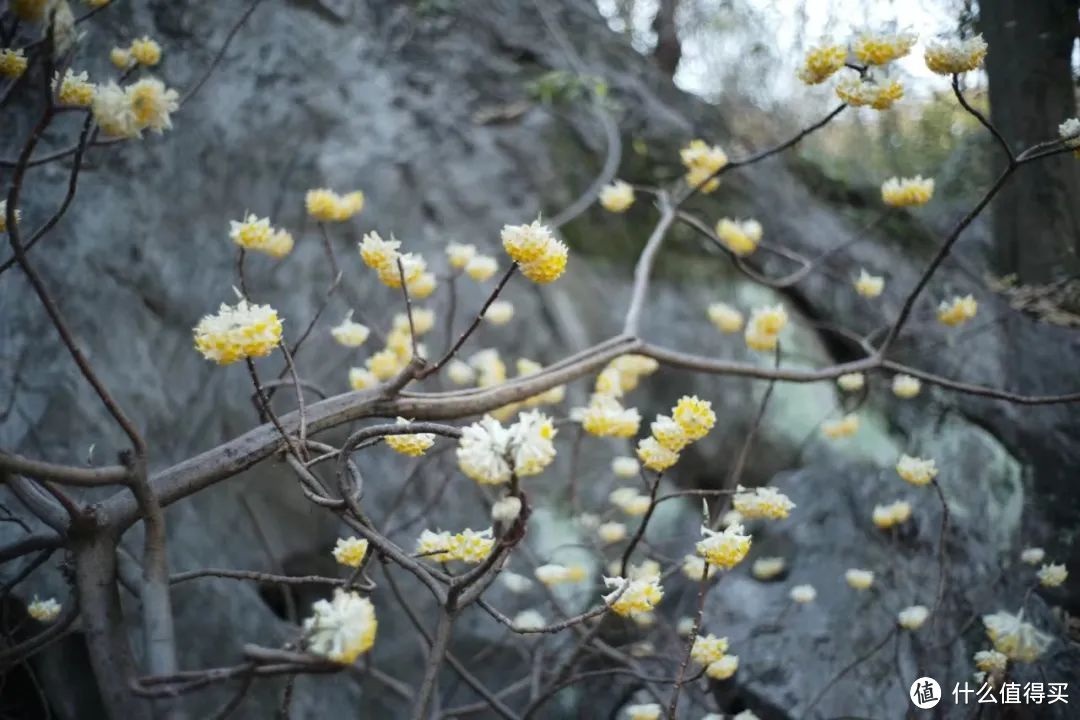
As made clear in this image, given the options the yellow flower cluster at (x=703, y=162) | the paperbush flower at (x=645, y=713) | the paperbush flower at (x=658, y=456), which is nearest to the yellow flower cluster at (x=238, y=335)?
the paperbush flower at (x=658, y=456)

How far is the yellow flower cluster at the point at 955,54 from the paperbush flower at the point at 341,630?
141 centimetres

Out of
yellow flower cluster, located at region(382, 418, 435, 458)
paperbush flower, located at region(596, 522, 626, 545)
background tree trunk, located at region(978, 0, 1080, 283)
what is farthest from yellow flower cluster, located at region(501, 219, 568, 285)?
background tree trunk, located at region(978, 0, 1080, 283)

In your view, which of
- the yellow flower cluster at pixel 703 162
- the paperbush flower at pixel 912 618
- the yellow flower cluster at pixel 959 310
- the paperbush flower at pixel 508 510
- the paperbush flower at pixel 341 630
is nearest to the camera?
the paperbush flower at pixel 341 630

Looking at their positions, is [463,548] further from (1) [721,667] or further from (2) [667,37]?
(2) [667,37]

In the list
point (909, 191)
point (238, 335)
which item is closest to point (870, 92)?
point (909, 191)

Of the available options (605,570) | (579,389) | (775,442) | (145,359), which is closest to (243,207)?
(145,359)

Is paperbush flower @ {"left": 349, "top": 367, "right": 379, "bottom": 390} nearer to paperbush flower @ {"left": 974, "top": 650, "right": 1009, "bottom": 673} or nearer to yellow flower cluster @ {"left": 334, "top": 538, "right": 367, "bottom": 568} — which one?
yellow flower cluster @ {"left": 334, "top": 538, "right": 367, "bottom": 568}

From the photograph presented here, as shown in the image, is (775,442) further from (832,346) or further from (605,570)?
(605,570)

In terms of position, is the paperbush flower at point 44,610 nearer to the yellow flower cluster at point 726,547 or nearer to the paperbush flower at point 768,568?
the yellow flower cluster at point 726,547

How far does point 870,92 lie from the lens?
63.9 inches

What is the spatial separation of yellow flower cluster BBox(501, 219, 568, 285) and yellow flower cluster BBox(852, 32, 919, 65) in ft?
2.83

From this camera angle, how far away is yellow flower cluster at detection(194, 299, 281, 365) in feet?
3.20

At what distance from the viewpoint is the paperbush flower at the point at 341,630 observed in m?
0.78

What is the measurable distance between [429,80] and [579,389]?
1517mm
